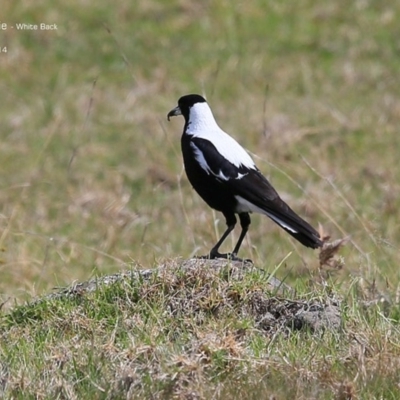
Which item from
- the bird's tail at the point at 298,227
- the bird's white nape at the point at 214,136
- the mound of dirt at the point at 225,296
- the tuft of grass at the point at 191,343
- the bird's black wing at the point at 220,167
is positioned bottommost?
the tuft of grass at the point at 191,343

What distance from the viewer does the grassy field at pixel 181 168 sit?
3947 millimetres

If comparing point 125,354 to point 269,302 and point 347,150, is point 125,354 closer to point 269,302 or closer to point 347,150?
point 269,302

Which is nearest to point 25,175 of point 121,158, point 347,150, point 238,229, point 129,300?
point 121,158

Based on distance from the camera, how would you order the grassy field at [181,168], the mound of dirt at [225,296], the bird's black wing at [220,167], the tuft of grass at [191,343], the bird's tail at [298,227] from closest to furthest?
the tuft of grass at [191,343] < the grassy field at [181,168] < the mound of dirt at [225,296] < the bird's tail at [298,227] < the bird's black wing at [220,167]

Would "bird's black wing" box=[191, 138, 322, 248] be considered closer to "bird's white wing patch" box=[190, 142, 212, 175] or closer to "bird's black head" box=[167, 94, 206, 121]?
"bird's white wing patch" box=[190, 142, 212, 175]

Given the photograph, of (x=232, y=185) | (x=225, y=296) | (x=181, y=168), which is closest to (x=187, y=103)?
(x=232, y=185)

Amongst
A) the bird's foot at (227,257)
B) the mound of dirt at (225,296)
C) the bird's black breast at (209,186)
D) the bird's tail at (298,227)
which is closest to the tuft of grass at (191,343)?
the mound of dirt at (225,296)

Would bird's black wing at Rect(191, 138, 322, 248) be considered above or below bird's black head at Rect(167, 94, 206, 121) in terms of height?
below

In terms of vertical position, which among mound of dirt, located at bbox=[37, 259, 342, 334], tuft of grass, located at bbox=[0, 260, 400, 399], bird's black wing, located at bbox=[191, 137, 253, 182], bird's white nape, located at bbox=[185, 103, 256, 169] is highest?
bird's white nape, located at bbox=[185, 103, 256, 169]

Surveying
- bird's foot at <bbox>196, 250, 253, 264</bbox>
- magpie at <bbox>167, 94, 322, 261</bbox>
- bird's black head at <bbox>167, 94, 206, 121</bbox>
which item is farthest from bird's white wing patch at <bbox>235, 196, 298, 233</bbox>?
bird's black head at <bbox>167, 94, 206, 121</bbox>

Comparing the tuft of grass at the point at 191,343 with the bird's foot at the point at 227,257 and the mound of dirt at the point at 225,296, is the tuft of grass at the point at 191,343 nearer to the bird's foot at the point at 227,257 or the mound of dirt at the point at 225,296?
the mound of dirt at the point at 225,296

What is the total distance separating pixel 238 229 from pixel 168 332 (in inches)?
152

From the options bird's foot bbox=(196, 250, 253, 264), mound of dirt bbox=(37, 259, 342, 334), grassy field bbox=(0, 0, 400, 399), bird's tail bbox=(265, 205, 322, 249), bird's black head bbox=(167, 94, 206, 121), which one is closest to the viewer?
grassy field bbox=(0, 0, 400, 399)

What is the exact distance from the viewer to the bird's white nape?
5.28 metres
